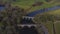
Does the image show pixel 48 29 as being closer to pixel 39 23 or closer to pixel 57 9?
pixel 39 23

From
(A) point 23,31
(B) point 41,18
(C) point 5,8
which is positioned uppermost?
(C) point 5,8

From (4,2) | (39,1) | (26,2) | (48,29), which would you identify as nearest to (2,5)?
(4,2)

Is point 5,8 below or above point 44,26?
above

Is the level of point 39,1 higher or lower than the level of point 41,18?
higher

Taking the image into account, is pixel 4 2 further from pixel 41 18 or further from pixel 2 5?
pixel 41 18

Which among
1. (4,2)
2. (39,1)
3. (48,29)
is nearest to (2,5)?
(4,2)

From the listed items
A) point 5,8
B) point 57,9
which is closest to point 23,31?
point 5,8

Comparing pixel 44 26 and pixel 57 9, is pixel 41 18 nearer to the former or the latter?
pixel 44 26
